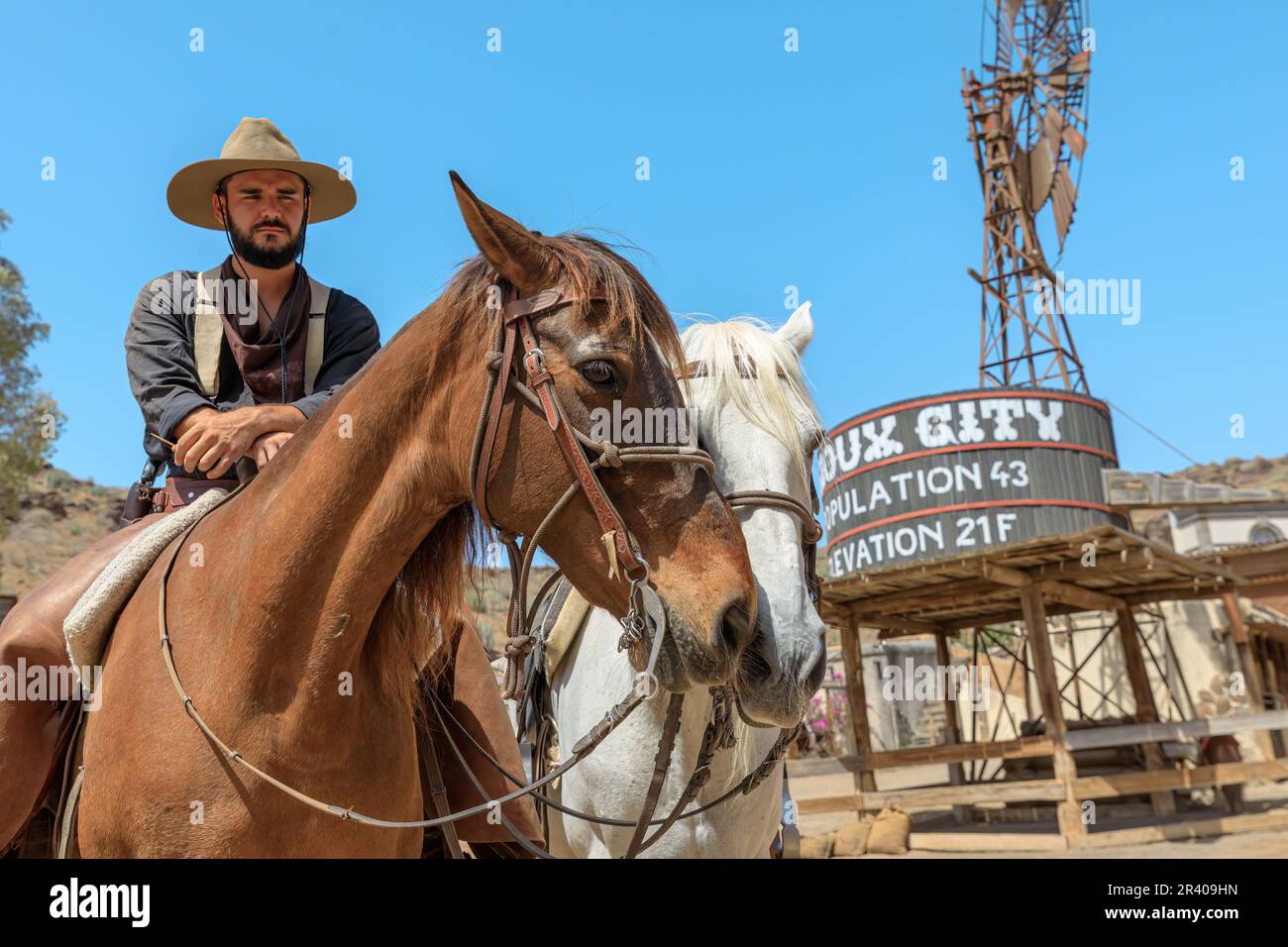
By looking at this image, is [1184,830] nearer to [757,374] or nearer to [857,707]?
[857,707]

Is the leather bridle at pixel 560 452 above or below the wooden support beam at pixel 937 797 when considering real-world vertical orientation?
above

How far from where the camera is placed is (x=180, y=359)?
3.13 meters

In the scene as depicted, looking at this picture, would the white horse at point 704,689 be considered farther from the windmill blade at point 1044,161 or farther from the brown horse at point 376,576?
the windmill blade at point 1044,161

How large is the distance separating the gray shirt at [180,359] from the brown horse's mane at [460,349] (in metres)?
0.69

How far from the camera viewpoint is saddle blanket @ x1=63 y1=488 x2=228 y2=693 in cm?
257

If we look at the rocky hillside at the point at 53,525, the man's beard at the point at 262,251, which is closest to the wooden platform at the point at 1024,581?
the man's beard at the point at 262,251

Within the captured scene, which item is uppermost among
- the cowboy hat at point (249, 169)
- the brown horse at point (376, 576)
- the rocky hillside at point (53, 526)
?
the rocky hillside at point (53, 526)

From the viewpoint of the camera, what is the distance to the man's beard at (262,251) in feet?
11.0

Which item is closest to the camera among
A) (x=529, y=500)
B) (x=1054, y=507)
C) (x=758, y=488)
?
(x=529, y=500)

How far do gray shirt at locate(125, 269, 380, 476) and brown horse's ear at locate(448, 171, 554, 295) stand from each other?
2.92 feet
